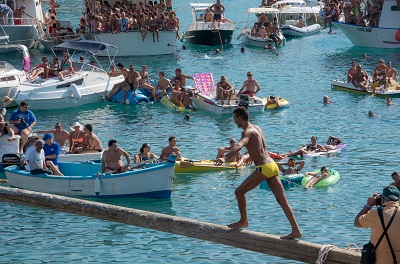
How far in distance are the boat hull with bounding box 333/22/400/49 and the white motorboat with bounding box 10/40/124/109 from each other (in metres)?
18.8

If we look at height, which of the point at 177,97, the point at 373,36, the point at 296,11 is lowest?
the point at 177,97

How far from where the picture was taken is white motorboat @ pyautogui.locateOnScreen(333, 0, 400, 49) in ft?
155

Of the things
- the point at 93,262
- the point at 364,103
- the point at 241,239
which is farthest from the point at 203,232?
the point at 364,103

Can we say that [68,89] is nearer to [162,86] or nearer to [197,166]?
[162,86]

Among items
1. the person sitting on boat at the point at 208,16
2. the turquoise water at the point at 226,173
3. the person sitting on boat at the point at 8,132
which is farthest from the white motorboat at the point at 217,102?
the person sitting on boat at the point at 208,16

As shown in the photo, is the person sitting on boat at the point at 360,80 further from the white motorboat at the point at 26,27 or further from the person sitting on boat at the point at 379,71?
the white motorboat at the point at 26,27

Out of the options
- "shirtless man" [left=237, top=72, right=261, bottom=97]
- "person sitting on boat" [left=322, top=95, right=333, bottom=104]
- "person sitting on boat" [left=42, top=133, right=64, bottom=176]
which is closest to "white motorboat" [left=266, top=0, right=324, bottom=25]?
"person sitting on boat" [left=322, top=95, right=333, bottom=104]

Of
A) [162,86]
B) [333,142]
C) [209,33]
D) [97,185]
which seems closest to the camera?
[97,185]

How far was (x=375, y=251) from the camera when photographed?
9.68 m

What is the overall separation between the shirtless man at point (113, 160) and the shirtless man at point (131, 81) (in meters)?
12.9

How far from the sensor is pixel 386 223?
9.59 meters

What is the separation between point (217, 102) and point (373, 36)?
1894 centimetres

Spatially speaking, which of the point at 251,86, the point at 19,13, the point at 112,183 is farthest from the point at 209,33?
the point at 112,183

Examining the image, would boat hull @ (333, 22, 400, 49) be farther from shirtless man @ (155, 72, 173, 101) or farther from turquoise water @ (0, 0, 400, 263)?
shirtless man @ (155, 72, 173, 101)
